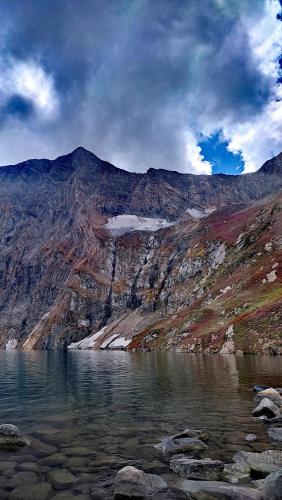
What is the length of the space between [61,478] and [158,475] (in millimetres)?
3395

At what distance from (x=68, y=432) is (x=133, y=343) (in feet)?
450

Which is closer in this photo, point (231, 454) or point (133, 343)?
point (231, 454)

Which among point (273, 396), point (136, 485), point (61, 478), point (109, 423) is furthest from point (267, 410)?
point (61, 478)

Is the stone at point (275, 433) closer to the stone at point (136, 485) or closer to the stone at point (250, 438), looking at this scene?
the stone at point (250, 438)

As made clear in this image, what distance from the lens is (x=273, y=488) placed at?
11.7 metres

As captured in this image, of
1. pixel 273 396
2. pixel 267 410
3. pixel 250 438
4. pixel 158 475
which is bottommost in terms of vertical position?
pixel 250 438

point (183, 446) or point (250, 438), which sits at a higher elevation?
point (183, 446)

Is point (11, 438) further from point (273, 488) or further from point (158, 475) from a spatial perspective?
point (273, 488)

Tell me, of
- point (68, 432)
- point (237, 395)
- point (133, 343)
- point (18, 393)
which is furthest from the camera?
point (133, 343)

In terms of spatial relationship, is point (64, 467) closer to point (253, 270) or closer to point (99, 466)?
point (99, 466)

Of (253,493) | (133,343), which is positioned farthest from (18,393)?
(133,343)

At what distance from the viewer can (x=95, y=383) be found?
150ft

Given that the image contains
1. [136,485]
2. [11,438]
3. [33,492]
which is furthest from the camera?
[11,438]

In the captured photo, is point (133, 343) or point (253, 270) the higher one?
point (253, 270)
